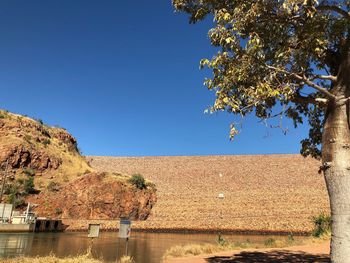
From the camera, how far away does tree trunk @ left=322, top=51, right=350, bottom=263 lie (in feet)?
26.3

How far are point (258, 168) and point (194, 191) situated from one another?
1767cm

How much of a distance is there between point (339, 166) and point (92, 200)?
49386mm

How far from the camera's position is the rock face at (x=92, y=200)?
53844 mm

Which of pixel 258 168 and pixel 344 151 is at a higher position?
pixel 258 168

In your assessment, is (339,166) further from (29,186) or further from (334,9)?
(29,186)

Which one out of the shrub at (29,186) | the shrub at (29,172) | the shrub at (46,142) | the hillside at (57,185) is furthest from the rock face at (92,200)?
the shrub at (46,142)

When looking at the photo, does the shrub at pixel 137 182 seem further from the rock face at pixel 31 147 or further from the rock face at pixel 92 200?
the rock face at pixel 31 147

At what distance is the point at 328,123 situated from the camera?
8742 mm

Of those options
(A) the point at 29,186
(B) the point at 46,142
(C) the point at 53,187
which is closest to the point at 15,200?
(A) the point at 29,186

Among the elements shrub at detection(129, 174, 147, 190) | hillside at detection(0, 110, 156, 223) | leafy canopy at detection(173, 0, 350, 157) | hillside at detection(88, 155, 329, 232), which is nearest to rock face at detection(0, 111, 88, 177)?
hillside at detection(0, 110, 156, 223)

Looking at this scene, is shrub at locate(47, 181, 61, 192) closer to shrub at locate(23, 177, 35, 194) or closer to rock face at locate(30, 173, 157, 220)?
rock face at locate(30, 173, 157, 220)

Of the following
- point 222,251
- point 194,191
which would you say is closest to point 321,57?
point 222,251

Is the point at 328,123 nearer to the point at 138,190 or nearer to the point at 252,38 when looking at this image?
the point at 252,38

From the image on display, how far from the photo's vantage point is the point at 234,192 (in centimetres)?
6675
